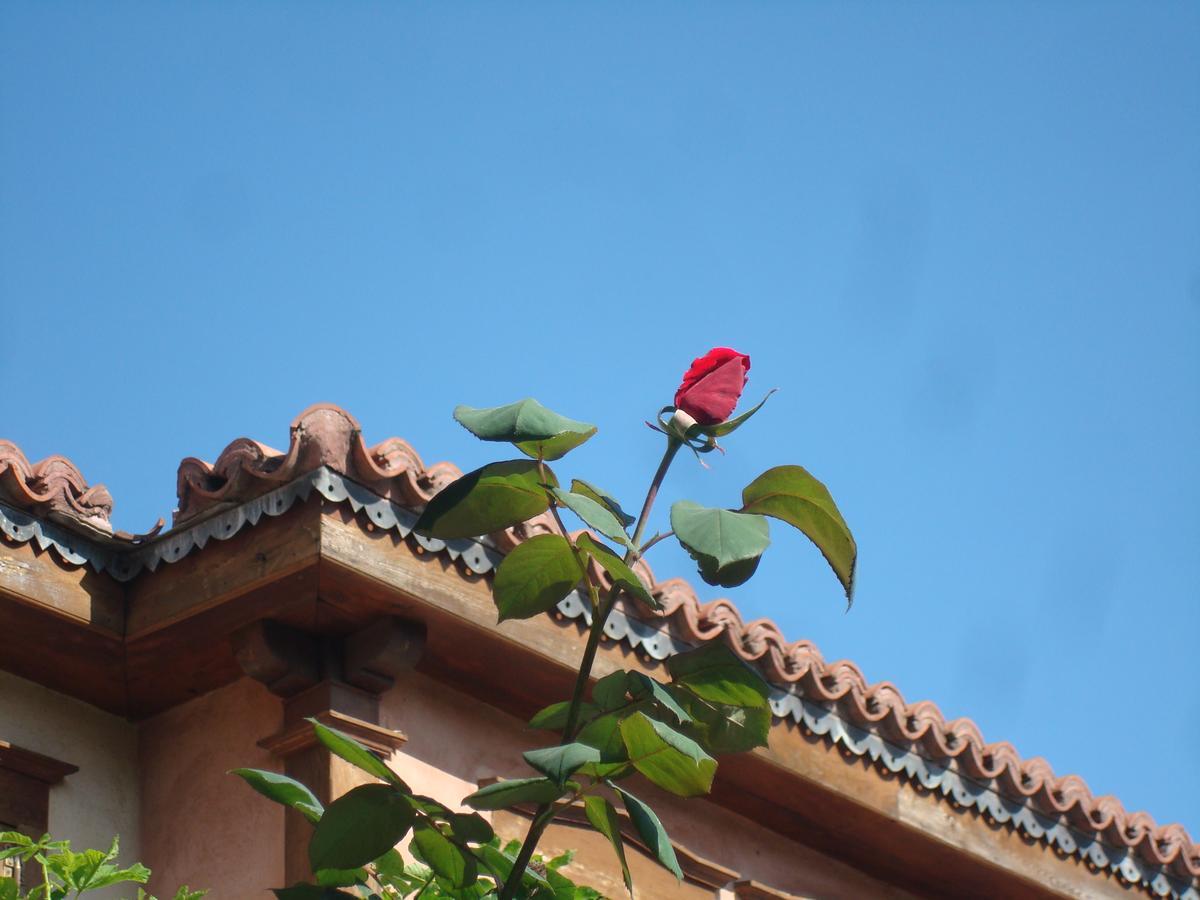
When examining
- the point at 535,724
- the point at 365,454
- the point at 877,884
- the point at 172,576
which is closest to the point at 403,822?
the point at 535,724

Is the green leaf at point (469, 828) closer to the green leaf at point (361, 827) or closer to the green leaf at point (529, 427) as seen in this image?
the green leaf at point (361, 827)

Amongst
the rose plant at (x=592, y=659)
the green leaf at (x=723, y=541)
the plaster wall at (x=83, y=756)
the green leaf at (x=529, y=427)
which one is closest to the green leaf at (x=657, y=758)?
the rose plant at (x=592, y=659)

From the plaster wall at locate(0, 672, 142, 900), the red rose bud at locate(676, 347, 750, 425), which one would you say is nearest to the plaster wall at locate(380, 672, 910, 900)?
the plaster wall at locate(0, 672, 142, 900)

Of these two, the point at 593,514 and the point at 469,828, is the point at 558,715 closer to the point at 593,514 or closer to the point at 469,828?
the point at 469,828

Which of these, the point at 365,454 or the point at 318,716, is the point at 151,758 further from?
the point at 365,454

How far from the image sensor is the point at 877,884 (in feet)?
24.3

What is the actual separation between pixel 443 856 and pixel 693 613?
355cm

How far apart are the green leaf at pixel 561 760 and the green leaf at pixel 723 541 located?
262 mm

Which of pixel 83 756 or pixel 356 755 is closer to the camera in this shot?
pixel 356 755

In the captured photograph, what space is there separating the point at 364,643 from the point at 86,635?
0.84 m

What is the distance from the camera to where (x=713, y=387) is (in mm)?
2479

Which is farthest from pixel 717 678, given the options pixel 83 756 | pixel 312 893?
pixel 83 756

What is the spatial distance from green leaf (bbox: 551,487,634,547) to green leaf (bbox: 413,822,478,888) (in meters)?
0.53

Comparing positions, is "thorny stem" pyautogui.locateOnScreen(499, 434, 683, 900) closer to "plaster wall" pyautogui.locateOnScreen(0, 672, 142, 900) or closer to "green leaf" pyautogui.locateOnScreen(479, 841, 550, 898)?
"green leaf" pyautogui.locateOnScreen(479, 841, 550, 898)
